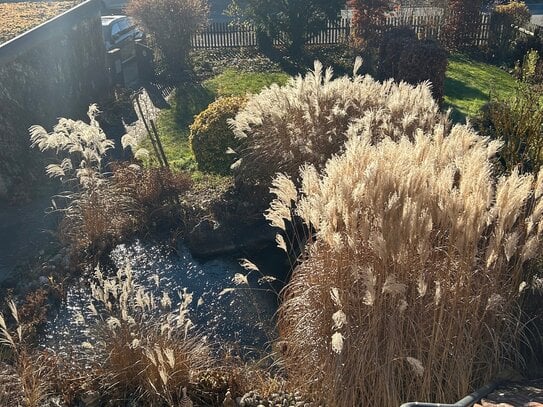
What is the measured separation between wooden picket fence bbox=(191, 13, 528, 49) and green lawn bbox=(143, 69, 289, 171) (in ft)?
8.40

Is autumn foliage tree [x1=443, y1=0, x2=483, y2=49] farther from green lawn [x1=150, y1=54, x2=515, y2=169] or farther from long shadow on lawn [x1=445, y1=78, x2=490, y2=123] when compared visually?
long shadow on lawn [x1=445, y1=78, x2=490, y2=123]

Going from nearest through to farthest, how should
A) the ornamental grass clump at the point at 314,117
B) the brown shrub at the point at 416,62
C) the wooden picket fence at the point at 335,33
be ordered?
the ornamental grass clump at the point at 314,117
the brown shrub at the point at 416,62
the wooden picket fence at the point at 335,33

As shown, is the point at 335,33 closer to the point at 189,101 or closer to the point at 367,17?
the point at 367,17

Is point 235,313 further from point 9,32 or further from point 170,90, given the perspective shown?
point 170,90

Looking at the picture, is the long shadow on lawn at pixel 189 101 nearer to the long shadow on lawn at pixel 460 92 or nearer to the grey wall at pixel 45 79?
the grey wall at pixel 45 79

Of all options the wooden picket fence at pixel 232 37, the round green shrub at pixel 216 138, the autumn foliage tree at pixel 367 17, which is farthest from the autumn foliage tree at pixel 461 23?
the round green shrub at pixel 216 138

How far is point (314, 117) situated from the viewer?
7.18 meters

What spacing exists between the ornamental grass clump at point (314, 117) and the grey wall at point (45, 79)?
4.12 meters

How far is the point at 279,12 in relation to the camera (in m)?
16.6

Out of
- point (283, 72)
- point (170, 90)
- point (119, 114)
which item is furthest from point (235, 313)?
point (283, 72)

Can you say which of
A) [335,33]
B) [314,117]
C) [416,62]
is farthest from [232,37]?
[314,117]

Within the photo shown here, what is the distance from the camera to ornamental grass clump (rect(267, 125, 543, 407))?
12.4 ft

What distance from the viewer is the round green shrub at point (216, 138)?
8961 millimetres

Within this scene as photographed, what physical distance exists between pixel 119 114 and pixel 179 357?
29.9 ft
